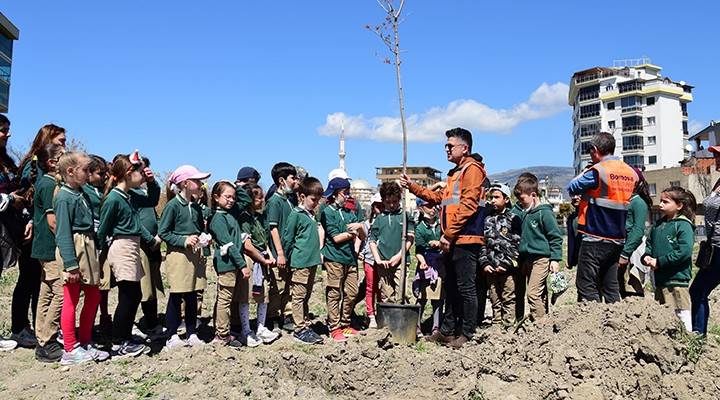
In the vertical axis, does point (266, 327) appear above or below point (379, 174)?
below

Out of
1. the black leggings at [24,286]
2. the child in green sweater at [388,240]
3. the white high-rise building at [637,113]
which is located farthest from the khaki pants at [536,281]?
the white high-rise building at [637,113]

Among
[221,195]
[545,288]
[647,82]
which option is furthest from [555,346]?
[647,82]

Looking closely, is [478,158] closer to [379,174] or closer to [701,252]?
[701,252]

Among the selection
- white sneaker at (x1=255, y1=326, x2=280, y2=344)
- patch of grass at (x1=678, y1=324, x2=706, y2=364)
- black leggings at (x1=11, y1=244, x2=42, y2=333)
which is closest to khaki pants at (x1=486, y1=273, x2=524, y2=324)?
patch of grass at (x1=678, y1=324, x2=706, y2=364)

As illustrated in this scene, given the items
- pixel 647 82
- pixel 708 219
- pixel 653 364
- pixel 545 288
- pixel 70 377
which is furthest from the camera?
pixel 647 82

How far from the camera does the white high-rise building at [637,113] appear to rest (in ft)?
235

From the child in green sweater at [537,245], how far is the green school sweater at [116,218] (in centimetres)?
388

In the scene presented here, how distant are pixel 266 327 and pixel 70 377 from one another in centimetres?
245

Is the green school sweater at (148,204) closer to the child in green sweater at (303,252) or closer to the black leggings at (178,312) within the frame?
the black leggings at (178,312)

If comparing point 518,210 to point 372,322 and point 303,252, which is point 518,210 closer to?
point 372,322

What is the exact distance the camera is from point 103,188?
557cm

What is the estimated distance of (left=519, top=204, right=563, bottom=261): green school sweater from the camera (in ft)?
19.4

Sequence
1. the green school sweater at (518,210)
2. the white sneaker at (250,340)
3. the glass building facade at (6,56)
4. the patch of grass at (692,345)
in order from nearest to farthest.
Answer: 1. the patch of grass at (692,345)
2. the white sneaker at (250,340)
3. the green school sweater at (518,210)
4. the glass building facade at (6,56)

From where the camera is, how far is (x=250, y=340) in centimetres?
579
